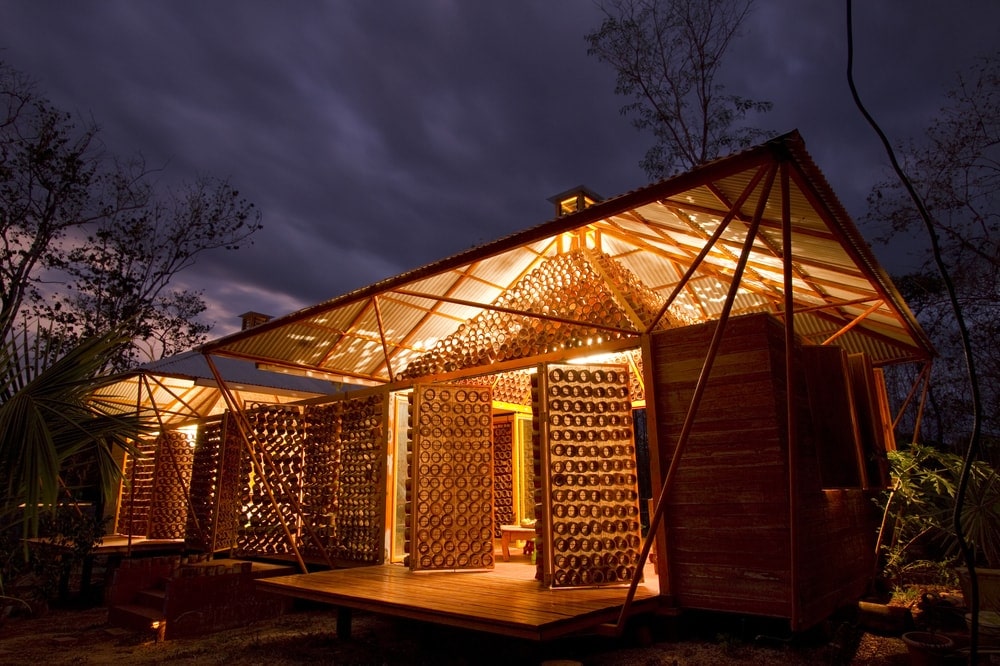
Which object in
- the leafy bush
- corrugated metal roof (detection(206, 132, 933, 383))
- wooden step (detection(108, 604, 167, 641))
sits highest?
corrugated metal roof (detection(206, 132, 933, 383))

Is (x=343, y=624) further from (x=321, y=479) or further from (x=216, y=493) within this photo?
(x=216, y=493)

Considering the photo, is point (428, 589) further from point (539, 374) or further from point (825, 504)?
point (825, 504)

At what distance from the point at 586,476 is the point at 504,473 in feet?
17.1

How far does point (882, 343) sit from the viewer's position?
8.63m

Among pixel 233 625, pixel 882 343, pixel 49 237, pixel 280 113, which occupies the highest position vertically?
pixel 280 113

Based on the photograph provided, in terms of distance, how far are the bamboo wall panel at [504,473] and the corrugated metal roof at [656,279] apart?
2.43 m

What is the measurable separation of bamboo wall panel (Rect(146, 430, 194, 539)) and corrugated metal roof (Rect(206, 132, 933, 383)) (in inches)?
169

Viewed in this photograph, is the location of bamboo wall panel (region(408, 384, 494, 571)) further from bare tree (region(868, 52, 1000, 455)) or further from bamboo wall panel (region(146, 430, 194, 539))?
bare tree (region(868, 52, 1000, 455))

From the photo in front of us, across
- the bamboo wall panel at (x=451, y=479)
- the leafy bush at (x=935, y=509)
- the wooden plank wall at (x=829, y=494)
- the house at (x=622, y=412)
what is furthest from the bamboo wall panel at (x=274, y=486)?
the leafy bush at (x=935, y=509)

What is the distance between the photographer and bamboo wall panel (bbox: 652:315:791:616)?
4.57m

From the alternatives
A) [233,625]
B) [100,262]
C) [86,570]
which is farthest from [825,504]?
[100,262]

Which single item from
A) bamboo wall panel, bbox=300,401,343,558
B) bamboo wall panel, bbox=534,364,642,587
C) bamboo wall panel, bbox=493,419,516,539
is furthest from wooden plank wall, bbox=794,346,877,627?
bamboo wall panel, bbox=300,401,343,558

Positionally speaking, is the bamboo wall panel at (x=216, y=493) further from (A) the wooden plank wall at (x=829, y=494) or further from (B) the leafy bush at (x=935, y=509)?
(B) the leafy bush at (x=935, y=509)

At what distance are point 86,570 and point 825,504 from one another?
35.3 feet
